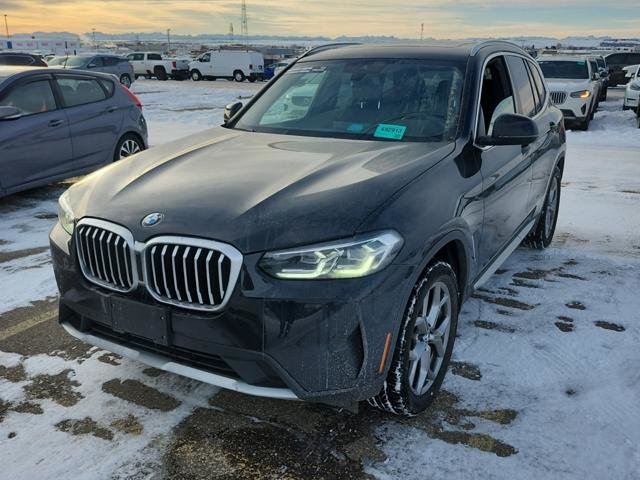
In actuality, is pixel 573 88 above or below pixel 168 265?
below

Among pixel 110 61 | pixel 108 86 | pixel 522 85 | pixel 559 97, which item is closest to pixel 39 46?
pixel 110 61

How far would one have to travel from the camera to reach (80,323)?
9.57 ft

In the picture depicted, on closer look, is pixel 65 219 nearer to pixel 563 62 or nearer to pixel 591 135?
pixel 591 135

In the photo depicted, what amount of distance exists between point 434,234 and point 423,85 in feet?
4.51

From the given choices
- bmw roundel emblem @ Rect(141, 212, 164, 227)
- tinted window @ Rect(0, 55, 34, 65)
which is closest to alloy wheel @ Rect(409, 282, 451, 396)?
bmw roundel emblem @ Rect(141, 212, 164, 227)

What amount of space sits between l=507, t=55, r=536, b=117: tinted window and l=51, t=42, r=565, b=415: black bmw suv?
616 mm

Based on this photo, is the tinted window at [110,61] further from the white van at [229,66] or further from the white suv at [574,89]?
the white suv at [574,89]

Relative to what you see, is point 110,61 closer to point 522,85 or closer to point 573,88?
point 573,88

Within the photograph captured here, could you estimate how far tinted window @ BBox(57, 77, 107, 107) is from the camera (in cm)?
724

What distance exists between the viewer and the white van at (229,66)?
39312mm

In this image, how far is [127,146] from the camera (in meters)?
8.11

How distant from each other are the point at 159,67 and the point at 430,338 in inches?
1582

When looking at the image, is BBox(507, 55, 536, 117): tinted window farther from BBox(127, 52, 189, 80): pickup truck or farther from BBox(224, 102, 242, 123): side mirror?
BBox(127, 52, 189, 80): pickup truck

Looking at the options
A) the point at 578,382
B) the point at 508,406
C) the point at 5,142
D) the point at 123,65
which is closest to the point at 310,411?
the point at 508,406
